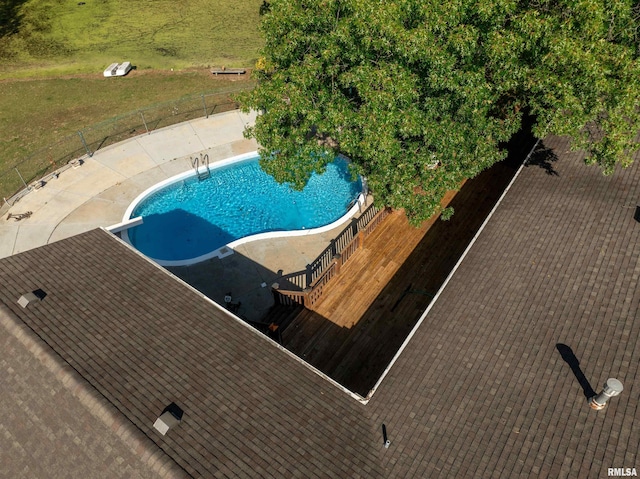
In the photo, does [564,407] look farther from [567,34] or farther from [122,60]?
[122,60]

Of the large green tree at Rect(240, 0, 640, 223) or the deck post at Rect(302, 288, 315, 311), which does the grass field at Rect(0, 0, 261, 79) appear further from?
the deck post at Rect(302, 288, 315, 311)

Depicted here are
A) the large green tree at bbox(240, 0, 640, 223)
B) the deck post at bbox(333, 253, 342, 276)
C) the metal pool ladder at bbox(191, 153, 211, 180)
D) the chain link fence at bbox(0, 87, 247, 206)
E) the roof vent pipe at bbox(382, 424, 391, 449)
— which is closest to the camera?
the roof vent pipe at bbox(382, 424, 391, 449)

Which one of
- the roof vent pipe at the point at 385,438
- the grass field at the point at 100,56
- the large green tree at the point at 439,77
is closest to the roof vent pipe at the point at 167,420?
the roof vent pipe at the point at 385,438

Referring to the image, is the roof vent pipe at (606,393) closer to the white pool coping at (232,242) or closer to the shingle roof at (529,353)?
the shingle roof at (529,353)

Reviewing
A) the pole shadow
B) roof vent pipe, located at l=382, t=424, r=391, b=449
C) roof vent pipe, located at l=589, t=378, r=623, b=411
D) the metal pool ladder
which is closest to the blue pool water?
the metal pool ladder

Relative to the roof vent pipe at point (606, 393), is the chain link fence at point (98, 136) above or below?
below

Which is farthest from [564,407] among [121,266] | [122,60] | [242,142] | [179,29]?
[179,29]

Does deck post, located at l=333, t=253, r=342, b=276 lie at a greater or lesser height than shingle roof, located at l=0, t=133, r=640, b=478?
lesser
